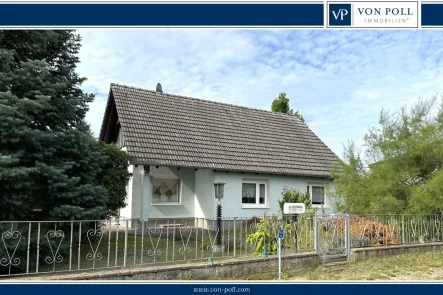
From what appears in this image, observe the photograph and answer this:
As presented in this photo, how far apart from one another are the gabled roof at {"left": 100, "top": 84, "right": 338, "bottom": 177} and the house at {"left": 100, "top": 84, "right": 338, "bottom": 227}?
0.04 metres

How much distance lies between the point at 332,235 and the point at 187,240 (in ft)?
11.1

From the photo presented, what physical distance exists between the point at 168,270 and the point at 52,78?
457 centimetres

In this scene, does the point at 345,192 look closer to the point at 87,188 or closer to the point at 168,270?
the point at 168,270

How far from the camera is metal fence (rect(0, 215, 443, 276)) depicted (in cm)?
615

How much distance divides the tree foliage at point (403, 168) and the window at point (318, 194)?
5.72 metres

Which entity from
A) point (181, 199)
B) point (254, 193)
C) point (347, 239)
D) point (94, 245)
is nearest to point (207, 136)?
point (181, 199)

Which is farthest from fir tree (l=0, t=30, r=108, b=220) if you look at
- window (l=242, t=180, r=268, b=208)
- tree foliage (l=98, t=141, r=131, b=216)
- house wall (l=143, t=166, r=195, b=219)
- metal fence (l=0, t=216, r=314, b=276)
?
window (l=242, t=180, r=268, b=208)

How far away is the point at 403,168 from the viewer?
386 inches

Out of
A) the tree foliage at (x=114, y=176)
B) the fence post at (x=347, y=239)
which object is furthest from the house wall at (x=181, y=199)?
the fence post at (x=347, y=239)

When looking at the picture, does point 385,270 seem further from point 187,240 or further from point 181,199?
point 181,199

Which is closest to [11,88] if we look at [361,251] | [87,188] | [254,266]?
[87,188]

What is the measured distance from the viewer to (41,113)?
7172mm

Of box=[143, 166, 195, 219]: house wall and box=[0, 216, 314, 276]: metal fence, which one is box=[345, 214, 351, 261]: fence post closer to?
box=[0, 216, 314, 276]: metal fence

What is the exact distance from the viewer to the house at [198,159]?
524 inches
